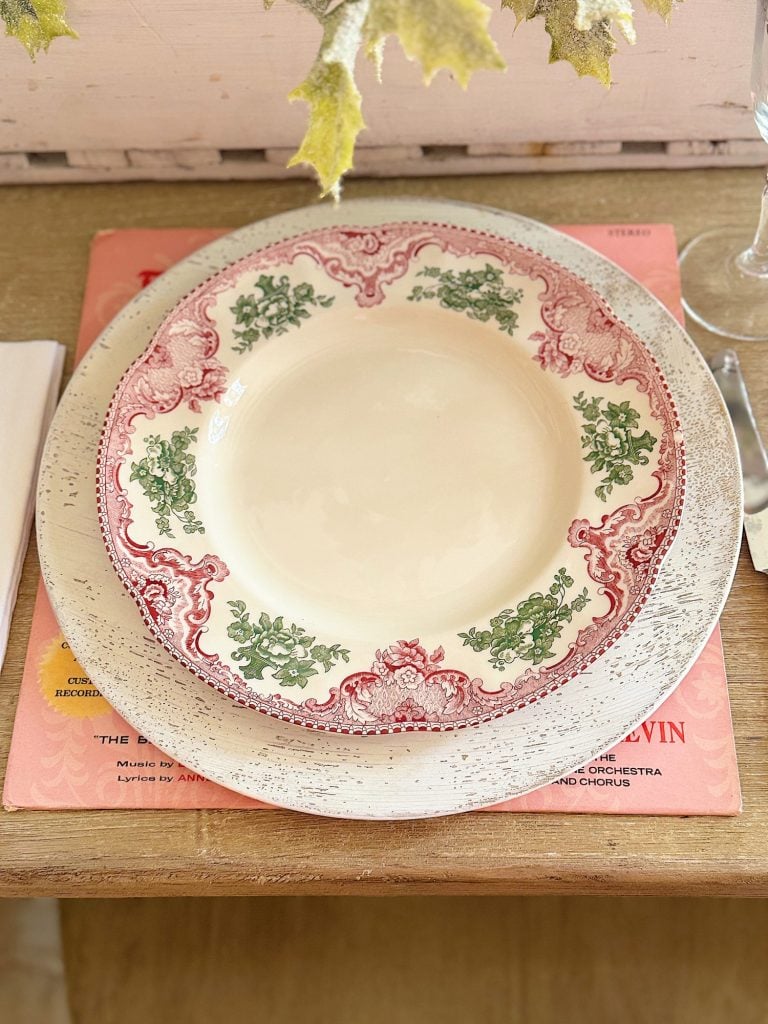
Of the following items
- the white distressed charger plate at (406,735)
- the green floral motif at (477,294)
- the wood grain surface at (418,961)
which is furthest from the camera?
the wood grain surface at (418,961)

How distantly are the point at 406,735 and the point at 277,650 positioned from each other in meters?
0.08

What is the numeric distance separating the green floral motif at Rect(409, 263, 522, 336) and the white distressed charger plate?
7 cm

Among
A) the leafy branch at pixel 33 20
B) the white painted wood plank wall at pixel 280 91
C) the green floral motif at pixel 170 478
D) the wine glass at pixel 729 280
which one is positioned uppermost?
the white painted wood plank wall at pixel 280 91

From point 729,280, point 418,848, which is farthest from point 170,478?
point 729,280

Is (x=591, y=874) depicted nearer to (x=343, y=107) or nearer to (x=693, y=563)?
(x=693, y=563)

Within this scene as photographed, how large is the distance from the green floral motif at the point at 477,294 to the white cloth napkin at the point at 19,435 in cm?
24

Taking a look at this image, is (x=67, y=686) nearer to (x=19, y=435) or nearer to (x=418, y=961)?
(x=19, y=435)

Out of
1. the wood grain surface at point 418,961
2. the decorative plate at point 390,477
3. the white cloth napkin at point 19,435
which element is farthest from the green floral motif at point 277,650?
the wood grain surface at point 418,961

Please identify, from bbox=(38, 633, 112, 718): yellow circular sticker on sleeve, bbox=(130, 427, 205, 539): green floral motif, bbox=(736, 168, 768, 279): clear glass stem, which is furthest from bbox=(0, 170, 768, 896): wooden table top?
bbox=(736, 168, 768, 279): clear glass stem

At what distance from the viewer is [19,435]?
618mm

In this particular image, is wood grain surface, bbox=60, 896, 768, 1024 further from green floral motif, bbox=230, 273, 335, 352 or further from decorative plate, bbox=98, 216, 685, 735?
green floral motif, bbox=230, 273, 335, 352

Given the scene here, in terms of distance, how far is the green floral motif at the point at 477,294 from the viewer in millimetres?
604

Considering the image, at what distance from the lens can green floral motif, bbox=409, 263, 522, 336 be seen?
604mm

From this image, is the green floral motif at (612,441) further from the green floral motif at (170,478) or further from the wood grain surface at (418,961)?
the wood grain surface at (418,961)
